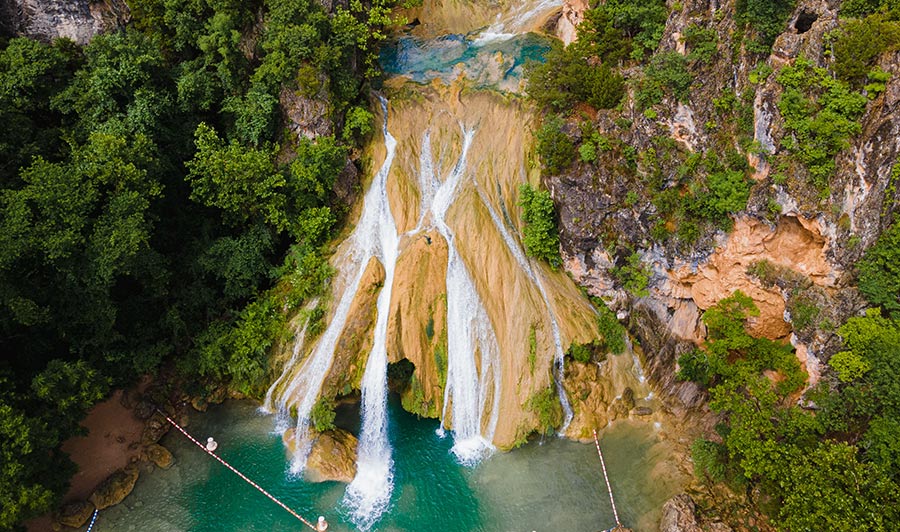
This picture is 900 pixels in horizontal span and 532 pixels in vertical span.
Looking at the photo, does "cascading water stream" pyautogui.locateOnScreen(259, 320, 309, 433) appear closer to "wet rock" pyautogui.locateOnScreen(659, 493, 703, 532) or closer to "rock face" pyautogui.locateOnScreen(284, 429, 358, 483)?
"rock face" pyautogui.locateOnScreen(284, 429, 358, 483)

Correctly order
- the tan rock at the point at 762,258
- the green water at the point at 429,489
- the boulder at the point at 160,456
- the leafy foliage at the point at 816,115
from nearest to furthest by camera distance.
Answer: the leafy foliage at the point at 816,115
the tan rock at the point at 762,258
the green water at the point at 429,489
the boulder at the point at 160,456

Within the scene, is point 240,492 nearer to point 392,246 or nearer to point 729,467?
point 392,246

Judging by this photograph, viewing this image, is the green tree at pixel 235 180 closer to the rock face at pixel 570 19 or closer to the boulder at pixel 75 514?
the boulder at pixel 75 514

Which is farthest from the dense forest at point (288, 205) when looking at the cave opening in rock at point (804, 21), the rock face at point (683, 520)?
the rock face at point (683, 520)

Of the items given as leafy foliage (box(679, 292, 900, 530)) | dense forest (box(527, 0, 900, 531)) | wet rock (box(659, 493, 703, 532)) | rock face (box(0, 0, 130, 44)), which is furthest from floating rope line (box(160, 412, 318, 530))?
rock face (box(0, 0, 130, 44))

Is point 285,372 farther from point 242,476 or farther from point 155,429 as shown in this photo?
point 155,429

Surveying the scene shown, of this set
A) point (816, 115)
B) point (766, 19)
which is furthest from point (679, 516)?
point (766, 19)
